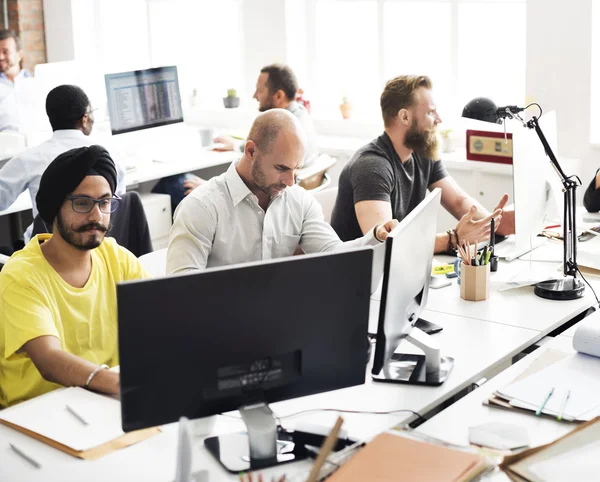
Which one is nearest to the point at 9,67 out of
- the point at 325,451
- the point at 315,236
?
the point at 315,236

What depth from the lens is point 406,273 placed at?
82.4 inches

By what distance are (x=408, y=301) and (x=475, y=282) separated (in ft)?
2.12

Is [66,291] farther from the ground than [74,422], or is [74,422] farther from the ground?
[66,291]

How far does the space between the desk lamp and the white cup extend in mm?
3105

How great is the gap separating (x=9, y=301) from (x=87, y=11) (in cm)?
540

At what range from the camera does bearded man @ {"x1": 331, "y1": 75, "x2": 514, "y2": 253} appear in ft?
10.7

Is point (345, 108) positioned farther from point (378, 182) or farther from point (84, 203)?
point (84, 203)

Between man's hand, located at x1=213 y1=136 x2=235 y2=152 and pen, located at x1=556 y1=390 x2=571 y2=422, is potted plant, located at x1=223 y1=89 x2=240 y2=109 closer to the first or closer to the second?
man's hand, located at x1=213 y1=136 x2=235 y2=152

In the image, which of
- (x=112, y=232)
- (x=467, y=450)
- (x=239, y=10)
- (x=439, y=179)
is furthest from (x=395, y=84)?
(x=239, y=10)

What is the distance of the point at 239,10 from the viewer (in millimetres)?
6480

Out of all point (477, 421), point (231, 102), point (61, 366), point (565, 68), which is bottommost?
point (477, 421)

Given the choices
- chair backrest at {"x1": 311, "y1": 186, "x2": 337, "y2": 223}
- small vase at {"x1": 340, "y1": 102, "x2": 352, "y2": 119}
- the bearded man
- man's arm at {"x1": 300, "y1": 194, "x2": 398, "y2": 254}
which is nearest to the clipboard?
man's arm at {"x1": 300, "y1": 194, "x2": 398, "y2": 254}

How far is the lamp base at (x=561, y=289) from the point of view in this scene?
2766 mm

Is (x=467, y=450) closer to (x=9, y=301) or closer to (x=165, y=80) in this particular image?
(x=9, y=301)
